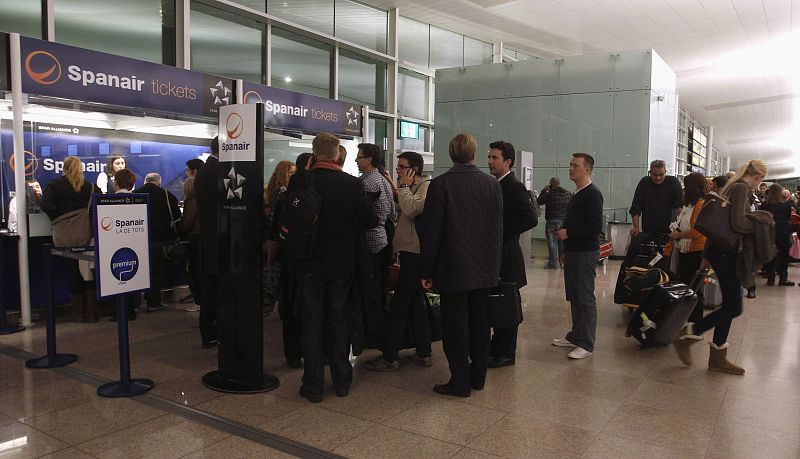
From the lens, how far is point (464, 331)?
3.54 m

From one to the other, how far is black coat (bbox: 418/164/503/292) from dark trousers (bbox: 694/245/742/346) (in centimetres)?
173

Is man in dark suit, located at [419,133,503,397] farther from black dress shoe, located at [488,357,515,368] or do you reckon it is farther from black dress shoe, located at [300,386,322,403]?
black dress shoe, located at [300,386,322,403]

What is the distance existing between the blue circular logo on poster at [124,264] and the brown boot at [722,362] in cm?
391

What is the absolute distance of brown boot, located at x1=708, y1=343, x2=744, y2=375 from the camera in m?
4.16

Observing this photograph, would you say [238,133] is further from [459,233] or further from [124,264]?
[459,233]

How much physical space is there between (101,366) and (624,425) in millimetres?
3455

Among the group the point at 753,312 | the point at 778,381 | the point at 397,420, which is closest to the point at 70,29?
the point at 397,420

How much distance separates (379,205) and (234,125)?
40.0 inches

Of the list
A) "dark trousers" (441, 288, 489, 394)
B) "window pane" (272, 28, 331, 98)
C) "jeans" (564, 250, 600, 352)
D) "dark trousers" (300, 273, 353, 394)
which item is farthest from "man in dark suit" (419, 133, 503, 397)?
"window pane" (272, 28, 331, 98)

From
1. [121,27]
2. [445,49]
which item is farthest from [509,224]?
[445,49]

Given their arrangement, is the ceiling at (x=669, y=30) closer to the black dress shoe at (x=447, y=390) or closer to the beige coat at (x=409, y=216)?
the beige coat at (x=409, y=216)

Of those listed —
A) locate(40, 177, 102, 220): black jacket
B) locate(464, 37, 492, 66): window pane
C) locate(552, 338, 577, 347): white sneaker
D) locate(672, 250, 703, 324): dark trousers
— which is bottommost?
locate(552, 338, 577, 347): white sneaker

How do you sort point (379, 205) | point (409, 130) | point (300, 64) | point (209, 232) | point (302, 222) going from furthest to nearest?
point (409, 130), point (300, 64), point (209, 232), point (379, 205), point (302, 222)

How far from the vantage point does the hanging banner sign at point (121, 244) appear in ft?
11.3
